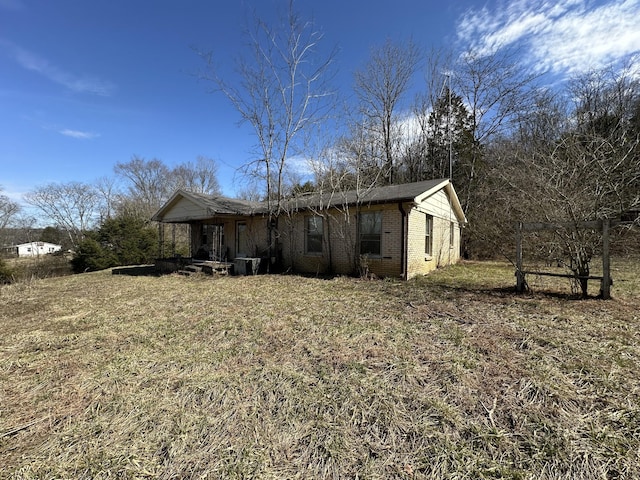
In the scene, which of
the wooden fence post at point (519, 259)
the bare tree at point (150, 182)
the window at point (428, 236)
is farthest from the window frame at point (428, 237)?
the bare tree at point (150, 182)

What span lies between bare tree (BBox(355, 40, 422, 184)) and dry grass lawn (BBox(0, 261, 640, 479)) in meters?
15.8

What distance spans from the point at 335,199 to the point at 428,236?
3.84 m

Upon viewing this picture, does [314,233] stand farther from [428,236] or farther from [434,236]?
[434,236]

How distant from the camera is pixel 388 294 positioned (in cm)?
702

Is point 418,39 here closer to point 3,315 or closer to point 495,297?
point 495,297

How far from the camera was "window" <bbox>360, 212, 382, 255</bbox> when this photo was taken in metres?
9.84

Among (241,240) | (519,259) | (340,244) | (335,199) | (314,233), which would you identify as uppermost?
(335,199)

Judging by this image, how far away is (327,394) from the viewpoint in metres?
2.74

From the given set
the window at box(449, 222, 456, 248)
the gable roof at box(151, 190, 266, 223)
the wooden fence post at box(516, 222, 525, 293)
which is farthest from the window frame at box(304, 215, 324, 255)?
the window at box(449, 222, 456, 248)

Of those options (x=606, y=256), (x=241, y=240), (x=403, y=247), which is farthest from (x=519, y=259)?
(x=241, y=240)

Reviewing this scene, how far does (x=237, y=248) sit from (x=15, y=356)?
33.0 feet

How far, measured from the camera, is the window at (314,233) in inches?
441

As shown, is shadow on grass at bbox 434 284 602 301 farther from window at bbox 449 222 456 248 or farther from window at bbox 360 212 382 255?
window at bbox 449 222 456 248

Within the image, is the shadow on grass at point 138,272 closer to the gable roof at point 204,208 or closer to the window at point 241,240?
the gable roof at point 204,208
